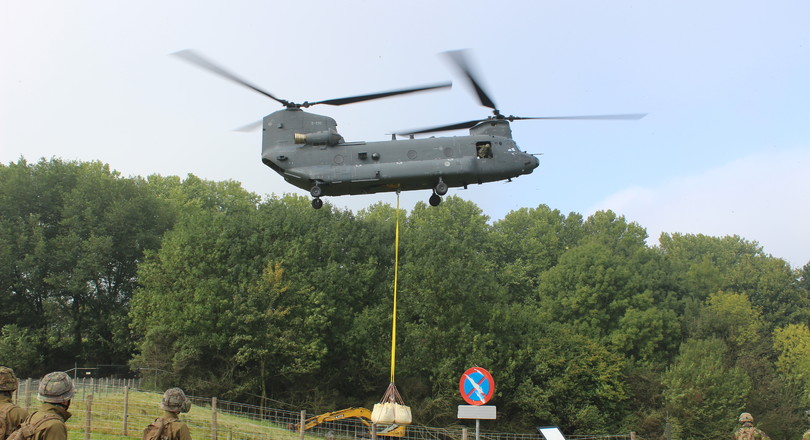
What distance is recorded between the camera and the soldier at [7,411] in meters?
6.63

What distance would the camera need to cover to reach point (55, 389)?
5.41 m

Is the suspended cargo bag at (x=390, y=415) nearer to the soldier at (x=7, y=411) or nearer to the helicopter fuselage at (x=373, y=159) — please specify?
the helicopter fuselage at (x=373, y=159)

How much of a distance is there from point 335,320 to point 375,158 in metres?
24.9

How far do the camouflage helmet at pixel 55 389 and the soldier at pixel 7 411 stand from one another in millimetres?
1492

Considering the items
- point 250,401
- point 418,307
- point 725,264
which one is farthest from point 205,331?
point 725,264

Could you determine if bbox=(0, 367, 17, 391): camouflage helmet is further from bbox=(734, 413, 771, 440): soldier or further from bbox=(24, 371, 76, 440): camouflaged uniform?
bbox=(734, 413, 771, 440): soldier

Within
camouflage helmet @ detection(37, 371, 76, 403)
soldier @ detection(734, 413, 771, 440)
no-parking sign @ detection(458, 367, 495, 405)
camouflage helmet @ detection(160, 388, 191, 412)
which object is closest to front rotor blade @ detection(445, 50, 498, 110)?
no-parking sign @ detection(458, 367, 495, 405)

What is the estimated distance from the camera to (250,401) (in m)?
36.9

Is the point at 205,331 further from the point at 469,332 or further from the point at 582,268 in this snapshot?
the point at 582,268

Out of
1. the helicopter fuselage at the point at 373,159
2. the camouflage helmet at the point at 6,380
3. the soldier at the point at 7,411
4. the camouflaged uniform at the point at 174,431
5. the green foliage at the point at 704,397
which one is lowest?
the green foliage at the point at 704,397

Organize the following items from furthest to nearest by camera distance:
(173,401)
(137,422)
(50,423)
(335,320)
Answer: (335,320)
(137,422)
(173,401)
(50,423)

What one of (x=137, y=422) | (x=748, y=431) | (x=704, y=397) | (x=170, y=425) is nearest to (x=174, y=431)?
(x=170, y=425)

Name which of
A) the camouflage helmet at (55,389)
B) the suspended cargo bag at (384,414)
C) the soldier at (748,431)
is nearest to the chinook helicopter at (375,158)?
the suspended cargo bag at (384,414)

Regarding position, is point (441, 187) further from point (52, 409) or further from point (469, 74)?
point (52, 409)
